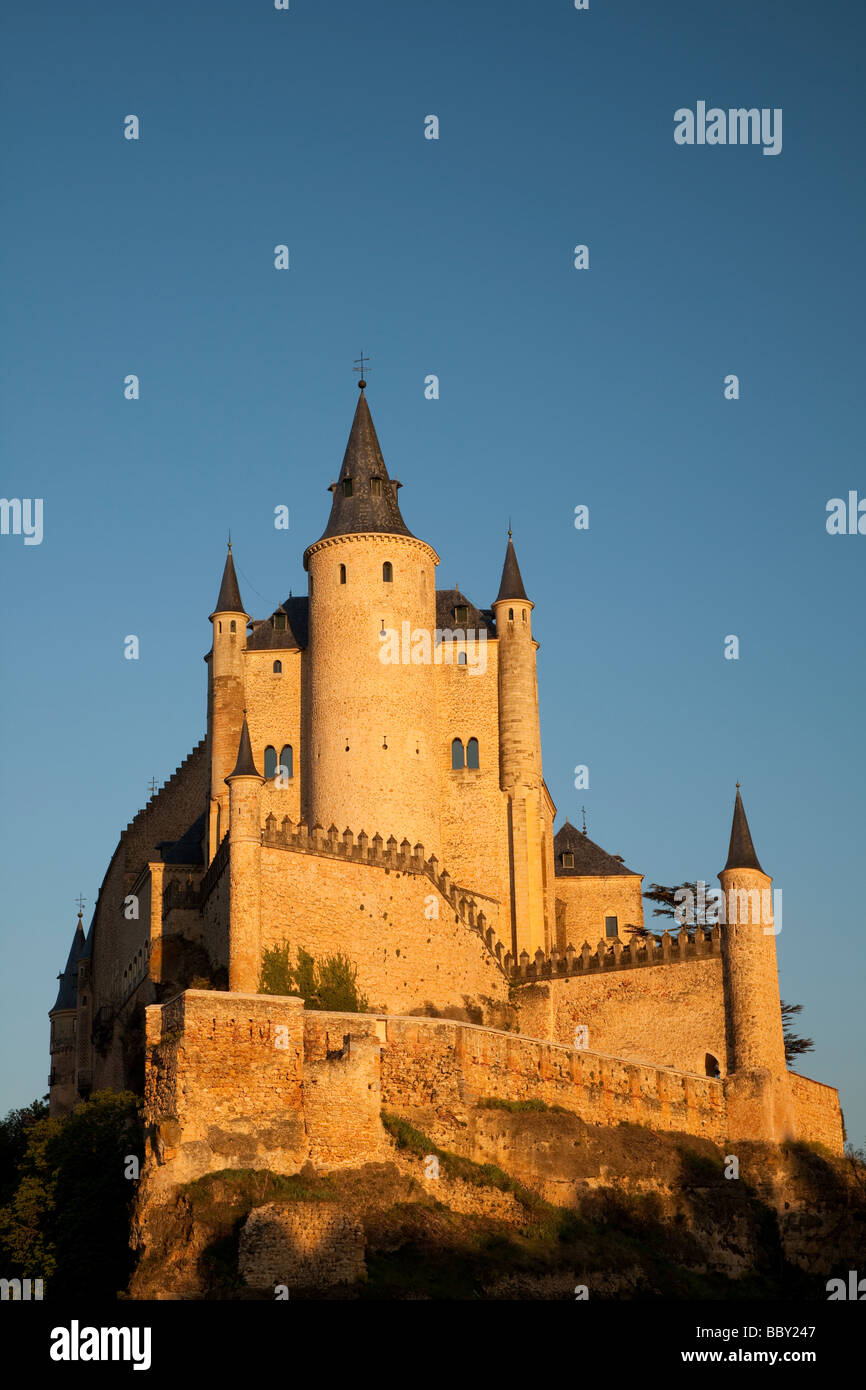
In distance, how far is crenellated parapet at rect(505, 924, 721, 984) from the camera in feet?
216

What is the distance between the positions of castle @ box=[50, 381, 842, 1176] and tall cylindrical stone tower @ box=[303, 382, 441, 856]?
0.32 feet

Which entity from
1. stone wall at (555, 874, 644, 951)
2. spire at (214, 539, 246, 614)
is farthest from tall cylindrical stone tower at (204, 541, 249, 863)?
stone wall at (555, 874, 644, 951)

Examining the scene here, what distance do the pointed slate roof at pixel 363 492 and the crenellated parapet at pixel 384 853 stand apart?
11471mm

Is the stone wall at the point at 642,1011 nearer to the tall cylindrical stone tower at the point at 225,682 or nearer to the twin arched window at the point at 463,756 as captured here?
the twin arched window at the point at 463,756

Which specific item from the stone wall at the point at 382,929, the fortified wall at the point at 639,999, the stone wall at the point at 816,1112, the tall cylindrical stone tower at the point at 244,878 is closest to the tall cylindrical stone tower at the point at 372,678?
the stone wall at the point at 382,929

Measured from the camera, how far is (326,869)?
206 feet

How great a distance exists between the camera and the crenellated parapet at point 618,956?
65.7 m

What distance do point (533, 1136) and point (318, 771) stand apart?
19878mm

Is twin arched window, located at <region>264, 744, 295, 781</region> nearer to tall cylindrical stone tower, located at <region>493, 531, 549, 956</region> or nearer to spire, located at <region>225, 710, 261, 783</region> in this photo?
tall cylindrical stone tower, located at <region>493, 531, 549, 956</region>
